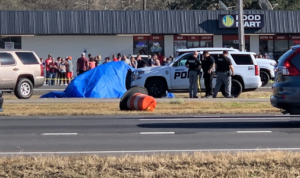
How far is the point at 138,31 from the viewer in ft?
126

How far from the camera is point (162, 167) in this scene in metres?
7.10

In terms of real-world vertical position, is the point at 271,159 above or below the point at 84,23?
below

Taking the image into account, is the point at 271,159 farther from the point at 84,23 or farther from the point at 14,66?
the point at 84,23

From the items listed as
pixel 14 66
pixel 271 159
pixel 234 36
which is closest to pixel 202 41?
pixel 234 36

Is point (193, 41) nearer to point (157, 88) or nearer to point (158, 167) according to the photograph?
point (157, 88)

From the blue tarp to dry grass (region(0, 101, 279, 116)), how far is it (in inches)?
132

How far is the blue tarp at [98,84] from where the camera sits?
73.2ft

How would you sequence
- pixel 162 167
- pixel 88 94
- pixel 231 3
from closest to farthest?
pixel 162 167 < pixel 88 94 < pixel 231 3

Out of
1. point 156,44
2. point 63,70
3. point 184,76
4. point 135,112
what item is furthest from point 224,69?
point 156,44

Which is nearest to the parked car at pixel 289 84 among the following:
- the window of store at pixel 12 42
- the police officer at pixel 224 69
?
the police officer at pixel 224 69

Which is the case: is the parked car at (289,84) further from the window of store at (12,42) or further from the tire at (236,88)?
the window of store at (12,42)

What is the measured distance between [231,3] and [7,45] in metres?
21.9

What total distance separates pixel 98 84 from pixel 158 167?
15496 millimetres

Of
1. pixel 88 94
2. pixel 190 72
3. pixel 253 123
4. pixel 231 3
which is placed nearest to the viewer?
pixel 253 123
